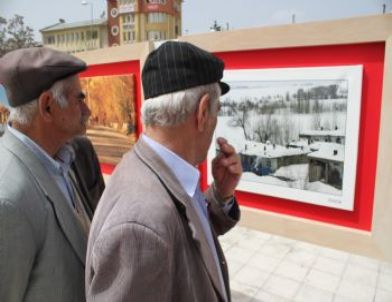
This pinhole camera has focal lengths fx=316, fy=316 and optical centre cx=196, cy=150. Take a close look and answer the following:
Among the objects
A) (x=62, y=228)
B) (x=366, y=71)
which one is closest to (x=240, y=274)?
(x=366, y=71)

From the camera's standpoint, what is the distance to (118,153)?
6500 millimetres

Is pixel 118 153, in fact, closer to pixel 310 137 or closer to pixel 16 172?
pixel 310 137

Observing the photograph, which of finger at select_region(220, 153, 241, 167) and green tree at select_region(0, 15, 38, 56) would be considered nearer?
finger at select_region(220, 153, 241, 167)

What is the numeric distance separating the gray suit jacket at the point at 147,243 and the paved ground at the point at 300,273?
8.69 feet

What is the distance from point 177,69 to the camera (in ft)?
3.14

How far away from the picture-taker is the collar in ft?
3.28

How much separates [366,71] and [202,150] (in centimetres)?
310

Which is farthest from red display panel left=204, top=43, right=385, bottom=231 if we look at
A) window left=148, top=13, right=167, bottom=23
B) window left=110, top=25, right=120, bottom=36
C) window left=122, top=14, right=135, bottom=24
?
window left=110, top=25, right=120, bottom=36

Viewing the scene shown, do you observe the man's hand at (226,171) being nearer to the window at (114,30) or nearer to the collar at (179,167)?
the collar at (179,167)

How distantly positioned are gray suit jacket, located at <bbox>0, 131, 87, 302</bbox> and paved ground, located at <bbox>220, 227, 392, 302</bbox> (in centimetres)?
253

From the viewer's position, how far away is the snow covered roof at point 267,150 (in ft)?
13.3

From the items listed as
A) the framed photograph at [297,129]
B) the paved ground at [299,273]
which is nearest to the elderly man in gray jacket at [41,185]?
the paved ground at [299,273]

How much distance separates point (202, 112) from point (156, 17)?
42336 millimetres

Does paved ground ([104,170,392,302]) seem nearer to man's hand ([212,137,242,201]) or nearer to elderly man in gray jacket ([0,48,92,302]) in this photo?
man's hand ([212,137,242,201])
